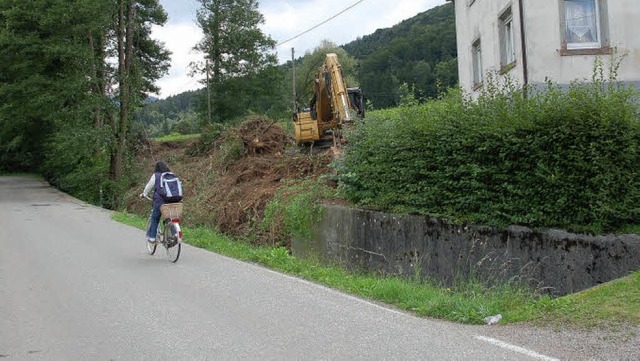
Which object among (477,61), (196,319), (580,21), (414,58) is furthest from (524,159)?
(414,58)

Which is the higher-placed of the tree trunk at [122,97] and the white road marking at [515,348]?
the tree trunk at [122,97]

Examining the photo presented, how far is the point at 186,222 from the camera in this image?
19344 mm

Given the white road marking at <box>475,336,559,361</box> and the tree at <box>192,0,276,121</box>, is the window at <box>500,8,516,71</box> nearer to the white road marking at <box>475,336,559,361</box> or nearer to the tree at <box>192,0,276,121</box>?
the white road marking at <box>475,336,559,361</box>

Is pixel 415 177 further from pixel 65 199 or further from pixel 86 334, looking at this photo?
pixel 65 199

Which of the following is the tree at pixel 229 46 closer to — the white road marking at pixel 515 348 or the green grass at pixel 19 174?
the green grass at pixel 19 174

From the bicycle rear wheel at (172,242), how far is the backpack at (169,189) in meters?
0.49

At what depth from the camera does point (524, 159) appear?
849 cm

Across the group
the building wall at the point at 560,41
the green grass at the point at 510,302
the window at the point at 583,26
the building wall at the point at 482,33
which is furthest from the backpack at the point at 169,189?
the window at the point at 583,26

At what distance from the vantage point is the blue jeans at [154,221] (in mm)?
11039

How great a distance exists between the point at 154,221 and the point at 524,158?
6.97 metres

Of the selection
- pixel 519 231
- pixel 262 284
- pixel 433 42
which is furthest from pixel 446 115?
pixel 433 42

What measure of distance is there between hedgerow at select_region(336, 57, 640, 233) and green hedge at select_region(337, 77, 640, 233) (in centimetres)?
1

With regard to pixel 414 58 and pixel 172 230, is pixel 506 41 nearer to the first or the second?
pixel 172 230

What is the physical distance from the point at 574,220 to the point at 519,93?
2251 millimetres
